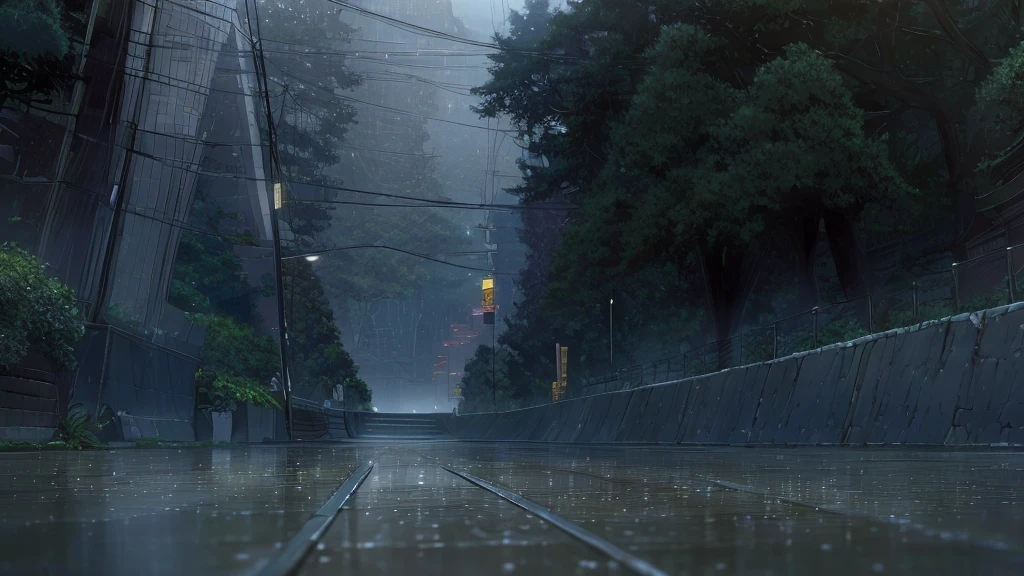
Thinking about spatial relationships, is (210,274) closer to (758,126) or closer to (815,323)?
(758,126)

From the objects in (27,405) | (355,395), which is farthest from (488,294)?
(27,405)

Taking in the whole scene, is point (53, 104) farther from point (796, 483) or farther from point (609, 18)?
point (796, 483)

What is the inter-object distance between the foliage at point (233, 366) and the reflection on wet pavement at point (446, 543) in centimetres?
3151

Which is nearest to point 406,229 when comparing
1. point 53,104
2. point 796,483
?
point 53,104

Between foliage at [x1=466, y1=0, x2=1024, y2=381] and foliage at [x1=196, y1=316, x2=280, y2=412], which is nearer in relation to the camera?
foliage at [x1=466, y1=0, x2=1024, y2=381]

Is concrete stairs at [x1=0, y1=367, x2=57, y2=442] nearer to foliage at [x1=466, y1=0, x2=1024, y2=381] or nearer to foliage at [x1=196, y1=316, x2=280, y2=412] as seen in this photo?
foliage at [x1=196, y1=316, x2=280, y2=412]

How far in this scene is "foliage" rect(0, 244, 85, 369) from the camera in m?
18.7

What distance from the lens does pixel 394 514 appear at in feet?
11.9

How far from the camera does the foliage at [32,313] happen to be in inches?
734

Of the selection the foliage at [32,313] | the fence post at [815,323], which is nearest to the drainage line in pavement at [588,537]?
the fence post at [815,323]

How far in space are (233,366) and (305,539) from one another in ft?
134

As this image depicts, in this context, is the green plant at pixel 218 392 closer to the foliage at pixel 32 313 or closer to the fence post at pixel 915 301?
the foliage at pixel 32 313

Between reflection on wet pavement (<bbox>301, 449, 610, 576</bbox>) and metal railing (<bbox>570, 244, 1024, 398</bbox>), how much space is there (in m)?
11.8

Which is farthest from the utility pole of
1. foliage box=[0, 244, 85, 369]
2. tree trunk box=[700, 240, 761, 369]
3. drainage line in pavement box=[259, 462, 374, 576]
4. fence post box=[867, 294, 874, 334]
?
drainage line in pavement box=[259, 462, 374, 576]
